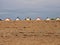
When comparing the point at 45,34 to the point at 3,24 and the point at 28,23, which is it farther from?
the point at 3,24

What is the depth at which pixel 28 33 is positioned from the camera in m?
10.9

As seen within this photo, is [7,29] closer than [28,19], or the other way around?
[7,29]

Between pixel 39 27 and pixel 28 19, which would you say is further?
pixel 28 19

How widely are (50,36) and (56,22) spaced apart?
0.73 m

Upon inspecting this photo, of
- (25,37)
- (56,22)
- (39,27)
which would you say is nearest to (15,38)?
(25,37)

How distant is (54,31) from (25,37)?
1.43m

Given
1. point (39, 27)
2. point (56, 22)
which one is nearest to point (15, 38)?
point (39, 27)

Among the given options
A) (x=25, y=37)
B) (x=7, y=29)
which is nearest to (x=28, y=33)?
(x=25, y=37)

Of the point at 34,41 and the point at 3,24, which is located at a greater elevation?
the point at 3,24

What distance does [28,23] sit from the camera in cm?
1105

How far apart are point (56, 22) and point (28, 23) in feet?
4.43

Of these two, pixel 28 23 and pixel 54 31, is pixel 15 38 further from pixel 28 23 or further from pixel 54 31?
pixel 54 31

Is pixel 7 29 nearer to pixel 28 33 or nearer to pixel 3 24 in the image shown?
pixel 3 24

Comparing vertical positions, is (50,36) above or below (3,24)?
below
